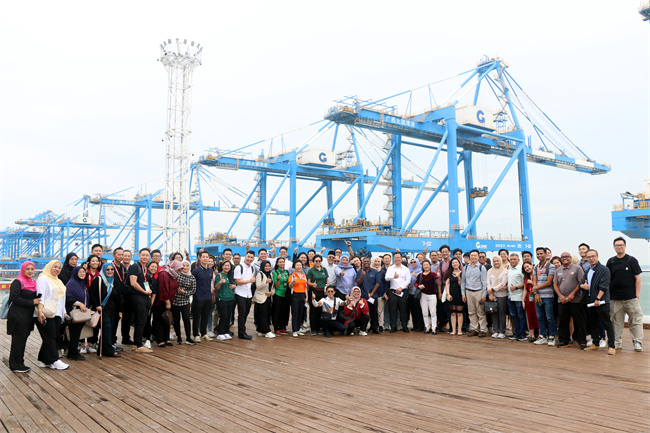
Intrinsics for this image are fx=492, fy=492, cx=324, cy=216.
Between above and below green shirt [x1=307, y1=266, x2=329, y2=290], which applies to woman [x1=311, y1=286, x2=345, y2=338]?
below

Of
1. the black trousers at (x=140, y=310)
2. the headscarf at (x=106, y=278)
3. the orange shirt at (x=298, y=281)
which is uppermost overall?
the headscarf at (x=106, y=278)

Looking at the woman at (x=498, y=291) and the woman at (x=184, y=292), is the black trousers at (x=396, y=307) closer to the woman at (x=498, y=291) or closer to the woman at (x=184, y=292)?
the woman at (x=498, y=291)

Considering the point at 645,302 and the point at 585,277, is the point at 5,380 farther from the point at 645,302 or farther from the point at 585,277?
the point at 645,302

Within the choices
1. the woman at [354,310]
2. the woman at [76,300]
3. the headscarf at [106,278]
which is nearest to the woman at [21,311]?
the woman at [76,300]

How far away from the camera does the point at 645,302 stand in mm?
10109

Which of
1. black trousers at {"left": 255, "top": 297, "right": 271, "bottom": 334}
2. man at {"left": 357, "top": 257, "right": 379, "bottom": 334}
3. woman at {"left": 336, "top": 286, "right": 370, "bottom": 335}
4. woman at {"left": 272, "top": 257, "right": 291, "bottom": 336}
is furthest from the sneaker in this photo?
man at {"left": 357, "top": 257, "right": 379, "bottom": 334}

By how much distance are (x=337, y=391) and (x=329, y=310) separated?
3708 mm

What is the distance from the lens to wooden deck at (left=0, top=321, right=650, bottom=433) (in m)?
3.69

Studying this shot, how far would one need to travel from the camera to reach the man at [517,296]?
26.0 feet

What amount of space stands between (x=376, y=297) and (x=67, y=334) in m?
5.08

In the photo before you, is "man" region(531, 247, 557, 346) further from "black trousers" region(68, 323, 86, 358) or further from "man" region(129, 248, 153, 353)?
"black trousers" region(68, 323, 86, 358)

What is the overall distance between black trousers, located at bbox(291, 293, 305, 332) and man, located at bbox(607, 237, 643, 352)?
15.5 ft

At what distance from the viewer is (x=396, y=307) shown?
30.4ft

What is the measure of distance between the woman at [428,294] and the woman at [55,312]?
227 inches
